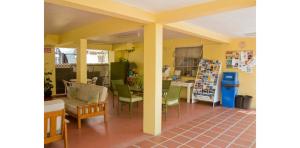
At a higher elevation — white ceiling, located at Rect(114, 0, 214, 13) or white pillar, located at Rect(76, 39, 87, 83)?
white ceiling, located at Rect(114, 0, 214, 13)

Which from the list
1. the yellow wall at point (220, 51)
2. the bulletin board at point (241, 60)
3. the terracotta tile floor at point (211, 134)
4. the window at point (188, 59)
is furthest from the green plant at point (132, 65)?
the terracotta tile floor at point (211, 134)

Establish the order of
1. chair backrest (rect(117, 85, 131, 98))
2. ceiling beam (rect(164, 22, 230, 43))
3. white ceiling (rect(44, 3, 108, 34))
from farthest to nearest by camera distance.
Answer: chair backrest (rect(117, 85, 131, 98)) < ceiling beam (rect(164, 22, 230, 43)) < white ceiling (rect(44, 3, 108, 34))

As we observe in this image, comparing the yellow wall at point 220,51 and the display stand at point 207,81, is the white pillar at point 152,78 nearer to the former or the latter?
the display stand at point 207,81

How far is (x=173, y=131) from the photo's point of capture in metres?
3.82

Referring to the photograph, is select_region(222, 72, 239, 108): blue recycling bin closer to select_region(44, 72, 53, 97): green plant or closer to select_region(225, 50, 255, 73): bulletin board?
select_region(225, 50, 255, 73): bulletin board

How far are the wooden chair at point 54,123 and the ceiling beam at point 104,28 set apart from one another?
1966 millimetres

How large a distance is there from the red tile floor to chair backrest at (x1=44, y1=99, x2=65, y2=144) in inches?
16.7

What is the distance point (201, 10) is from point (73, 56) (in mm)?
7218

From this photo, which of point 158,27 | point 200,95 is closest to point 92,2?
point 158,27

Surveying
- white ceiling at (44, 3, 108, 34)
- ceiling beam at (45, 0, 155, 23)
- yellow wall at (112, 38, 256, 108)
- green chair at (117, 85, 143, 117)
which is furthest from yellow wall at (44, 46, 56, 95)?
ceiling beam at (45, 0, 155, 23)

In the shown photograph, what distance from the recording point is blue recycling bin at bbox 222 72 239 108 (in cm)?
603

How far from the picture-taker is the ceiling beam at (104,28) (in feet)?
12.9

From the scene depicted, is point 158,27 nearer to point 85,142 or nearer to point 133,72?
point 85,142
